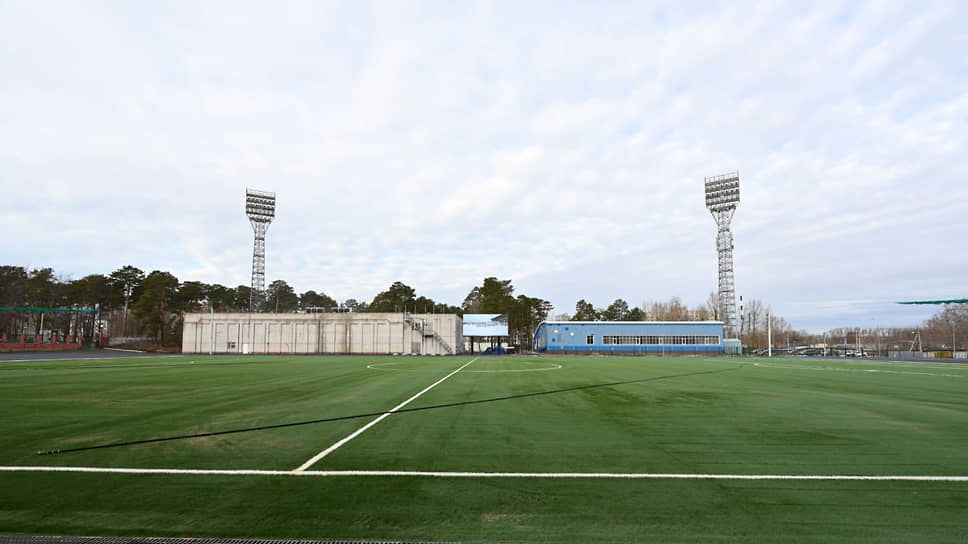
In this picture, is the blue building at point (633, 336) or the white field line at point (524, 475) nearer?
the white field line at point (524, 475)

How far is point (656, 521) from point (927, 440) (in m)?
6.76

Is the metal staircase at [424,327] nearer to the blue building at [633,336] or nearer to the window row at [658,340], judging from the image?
the blue building at [633,336]

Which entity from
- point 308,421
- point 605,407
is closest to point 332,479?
point 308,421

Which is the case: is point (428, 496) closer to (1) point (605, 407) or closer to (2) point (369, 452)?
(2) point (369, 452)

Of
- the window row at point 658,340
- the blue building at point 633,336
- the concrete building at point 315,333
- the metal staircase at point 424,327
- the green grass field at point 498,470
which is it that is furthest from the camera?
the window row at point 658,340

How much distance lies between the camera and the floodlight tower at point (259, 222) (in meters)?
86.1

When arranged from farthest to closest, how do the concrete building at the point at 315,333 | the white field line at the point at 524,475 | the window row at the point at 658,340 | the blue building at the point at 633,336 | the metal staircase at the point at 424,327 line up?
the window row at the point at 658,340 → the blue building at the point at 633,336 → the concrete building at the point at 315,333 → the metal staircase at the point at 424,327 → the white field line at the point at 524,475

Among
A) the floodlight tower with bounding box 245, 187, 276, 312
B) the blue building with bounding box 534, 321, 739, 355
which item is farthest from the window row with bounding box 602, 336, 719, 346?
the floodlight tower with bounding box 245, 187, 276, 312

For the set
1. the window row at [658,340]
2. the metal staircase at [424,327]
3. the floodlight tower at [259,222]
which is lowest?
the window row at [658,340]

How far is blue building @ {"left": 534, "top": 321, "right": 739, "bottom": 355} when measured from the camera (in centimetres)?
8288

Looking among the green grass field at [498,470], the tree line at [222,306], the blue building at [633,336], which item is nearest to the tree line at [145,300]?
the tree line at [222,306]

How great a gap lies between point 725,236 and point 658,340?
22760 millimetres

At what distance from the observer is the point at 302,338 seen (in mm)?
73562

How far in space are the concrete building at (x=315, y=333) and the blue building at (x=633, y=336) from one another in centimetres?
2086
